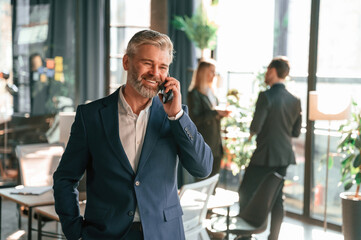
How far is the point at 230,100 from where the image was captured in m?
6.90

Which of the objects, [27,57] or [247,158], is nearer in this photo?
[247,158]

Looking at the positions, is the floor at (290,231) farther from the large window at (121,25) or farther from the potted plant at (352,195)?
the large window at (121,25)

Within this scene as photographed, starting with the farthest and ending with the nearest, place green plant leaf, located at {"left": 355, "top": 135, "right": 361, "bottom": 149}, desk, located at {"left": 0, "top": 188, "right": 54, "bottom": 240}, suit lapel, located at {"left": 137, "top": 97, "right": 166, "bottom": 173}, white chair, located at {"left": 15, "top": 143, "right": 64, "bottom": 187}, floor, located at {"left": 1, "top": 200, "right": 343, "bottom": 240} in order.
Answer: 1. floor, located at {"left": 1, "top": 200, "right": 343, "bottom": 240}
2. green plant leaf, located at {"left": 355, "top": 135, "right": 361, "bottom": 149}
3. white chair, located at {"left": 15, "top": 143, "right": 64, "bottom": 187}
4. desk, located at {"left": 0, "top": 188, "right": 54, "bottom": 240}
5. suit lapel, located at {"left": 137, "top": 97, "right": 166, "bottom": 173}

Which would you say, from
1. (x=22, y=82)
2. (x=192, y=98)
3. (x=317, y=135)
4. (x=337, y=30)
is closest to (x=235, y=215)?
(x=192, y=98)

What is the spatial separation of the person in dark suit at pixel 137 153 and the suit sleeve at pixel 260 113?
10.7 ft

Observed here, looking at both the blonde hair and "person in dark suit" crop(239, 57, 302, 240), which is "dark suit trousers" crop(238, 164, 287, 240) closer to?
"person in dark suit" crop(239, 57, 302, 240)

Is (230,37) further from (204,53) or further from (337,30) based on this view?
(337,30)

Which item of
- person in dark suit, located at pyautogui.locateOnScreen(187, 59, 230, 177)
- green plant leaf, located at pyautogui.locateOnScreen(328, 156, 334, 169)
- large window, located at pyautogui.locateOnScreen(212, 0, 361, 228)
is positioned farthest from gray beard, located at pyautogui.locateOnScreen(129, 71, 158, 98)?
green plant leaf, located at pyautogui.locateOnScreen(328, 156, 334, 169)

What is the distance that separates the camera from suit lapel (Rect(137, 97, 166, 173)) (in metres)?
2.11

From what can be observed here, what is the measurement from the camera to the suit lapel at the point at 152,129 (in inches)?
83.0

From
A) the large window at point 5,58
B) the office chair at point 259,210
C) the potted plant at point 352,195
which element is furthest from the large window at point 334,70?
the large window at point 5,58

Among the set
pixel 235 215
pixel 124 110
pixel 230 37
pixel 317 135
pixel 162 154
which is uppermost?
pixel 230 37

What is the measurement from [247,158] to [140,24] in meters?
2.36

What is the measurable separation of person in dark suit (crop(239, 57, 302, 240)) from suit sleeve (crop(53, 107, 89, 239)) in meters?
3.21
